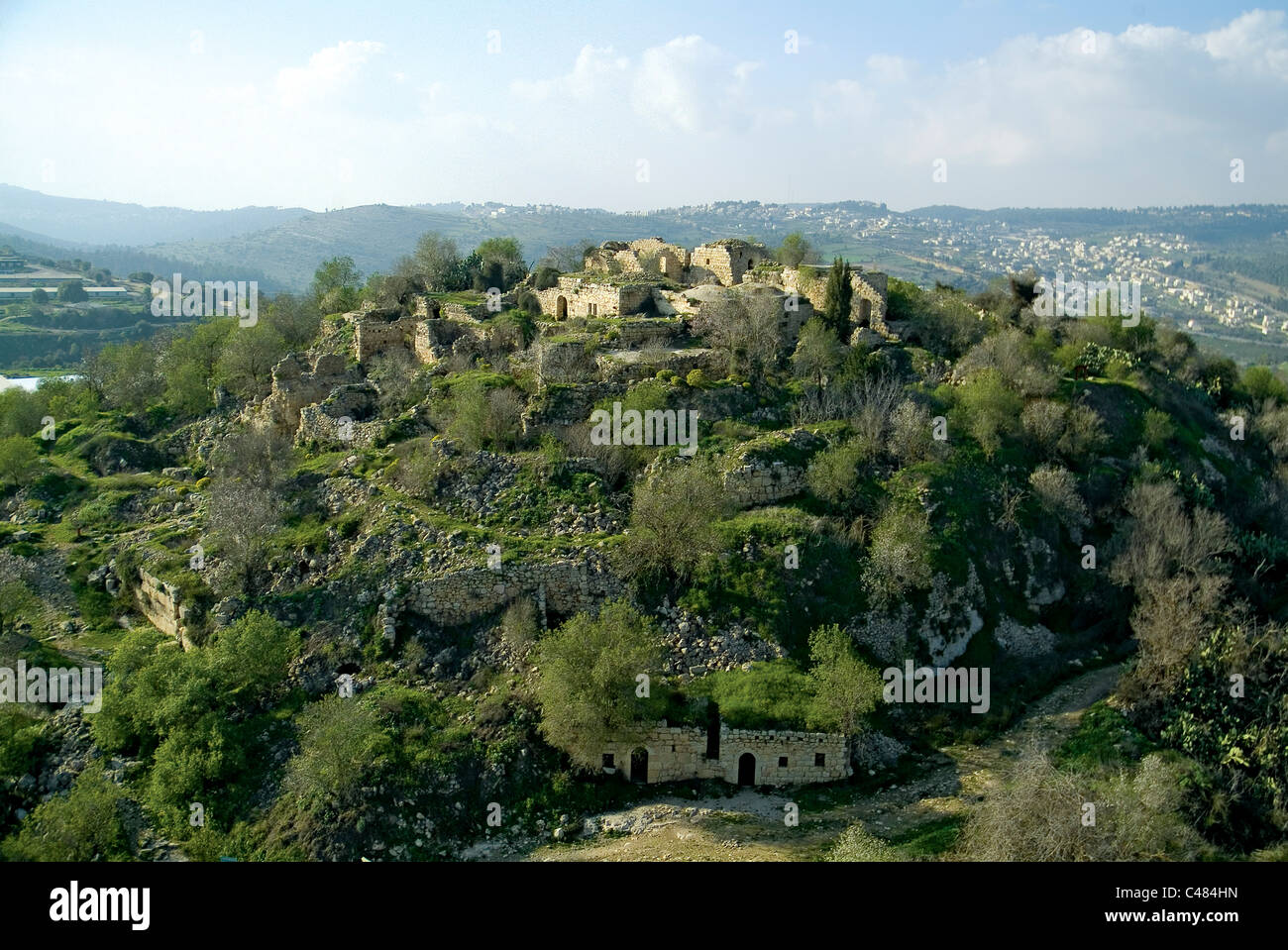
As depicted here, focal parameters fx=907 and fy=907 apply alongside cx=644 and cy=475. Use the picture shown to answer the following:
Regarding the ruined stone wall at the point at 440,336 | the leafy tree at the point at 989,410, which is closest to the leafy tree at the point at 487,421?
the ruined stone wall at the point at 440,336

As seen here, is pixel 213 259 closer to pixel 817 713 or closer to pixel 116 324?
pixel 116 324

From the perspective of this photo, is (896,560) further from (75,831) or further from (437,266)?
(437,266)

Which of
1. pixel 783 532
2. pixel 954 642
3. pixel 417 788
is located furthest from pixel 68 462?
pixel 954 642

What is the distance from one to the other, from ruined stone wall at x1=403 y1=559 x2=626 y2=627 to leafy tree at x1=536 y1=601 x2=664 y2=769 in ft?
8.23

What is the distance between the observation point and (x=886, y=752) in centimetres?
2097

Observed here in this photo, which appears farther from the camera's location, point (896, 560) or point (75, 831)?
point (896, 560)

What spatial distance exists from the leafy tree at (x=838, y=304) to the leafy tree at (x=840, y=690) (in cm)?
1588

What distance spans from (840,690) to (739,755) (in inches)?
104

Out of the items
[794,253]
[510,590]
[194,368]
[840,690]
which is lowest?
[840,690]

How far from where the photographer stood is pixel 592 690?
19203 mm

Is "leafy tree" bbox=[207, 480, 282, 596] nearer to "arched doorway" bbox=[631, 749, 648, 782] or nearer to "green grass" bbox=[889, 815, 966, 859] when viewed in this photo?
"arched doorway" bbox=[631, 749, 648, 782]

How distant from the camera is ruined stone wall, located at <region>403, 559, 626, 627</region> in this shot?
892 inches

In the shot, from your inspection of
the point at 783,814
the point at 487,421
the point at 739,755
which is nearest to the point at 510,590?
the point at 487,421

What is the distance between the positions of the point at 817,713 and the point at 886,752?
2.38 m
